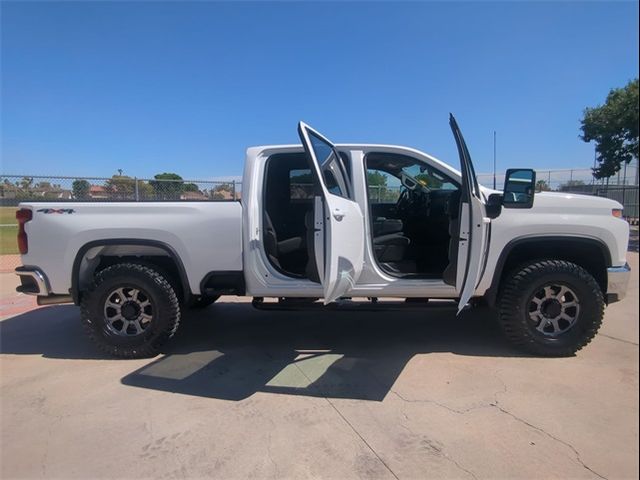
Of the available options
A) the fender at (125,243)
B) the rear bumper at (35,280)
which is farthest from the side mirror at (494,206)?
the rear bumper at (35,280)

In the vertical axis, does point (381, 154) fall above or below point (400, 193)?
above

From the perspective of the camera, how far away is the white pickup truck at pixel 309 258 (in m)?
4.04

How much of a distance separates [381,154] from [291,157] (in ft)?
2.99

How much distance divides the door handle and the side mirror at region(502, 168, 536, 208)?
152 cm

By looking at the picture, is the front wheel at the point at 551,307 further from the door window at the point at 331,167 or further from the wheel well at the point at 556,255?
the door window at the point at 331,167

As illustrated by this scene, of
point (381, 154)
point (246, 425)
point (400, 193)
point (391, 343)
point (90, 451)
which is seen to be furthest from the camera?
point (400, 193)

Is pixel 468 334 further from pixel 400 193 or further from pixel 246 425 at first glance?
pixel 246 425

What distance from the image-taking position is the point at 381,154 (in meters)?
4.35

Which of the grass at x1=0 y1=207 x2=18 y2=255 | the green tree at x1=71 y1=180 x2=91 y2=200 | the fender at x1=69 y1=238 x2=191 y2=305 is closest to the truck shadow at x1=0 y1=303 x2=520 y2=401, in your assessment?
the fender at x1=69 y1=238 x2=191 y2=305

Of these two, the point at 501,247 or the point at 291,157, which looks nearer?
the point at 501,247

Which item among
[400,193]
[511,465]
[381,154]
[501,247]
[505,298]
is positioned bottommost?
[511,465]

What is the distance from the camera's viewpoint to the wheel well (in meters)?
4.07

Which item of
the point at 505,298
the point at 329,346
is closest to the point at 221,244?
the point at 329,346

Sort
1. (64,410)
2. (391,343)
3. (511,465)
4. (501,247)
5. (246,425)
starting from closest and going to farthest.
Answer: (511,465) → (246,425) → (64,410) → (501,247) → (391,343)
